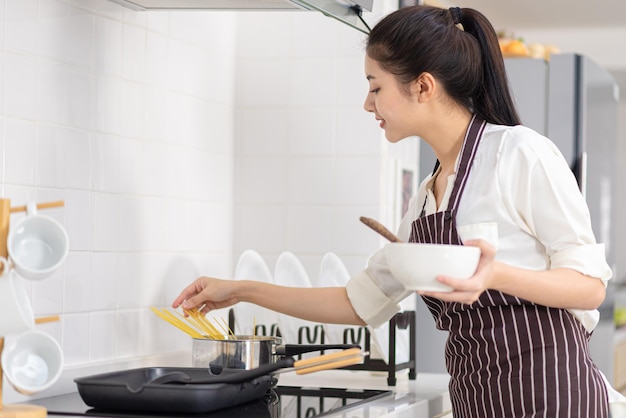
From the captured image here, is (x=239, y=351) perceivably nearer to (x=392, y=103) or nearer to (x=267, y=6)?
(x=392, y=103)

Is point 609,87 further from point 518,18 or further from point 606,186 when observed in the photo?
point 518,18

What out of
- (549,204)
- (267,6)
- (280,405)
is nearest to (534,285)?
(549,204)

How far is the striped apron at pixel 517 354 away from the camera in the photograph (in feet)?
4.78

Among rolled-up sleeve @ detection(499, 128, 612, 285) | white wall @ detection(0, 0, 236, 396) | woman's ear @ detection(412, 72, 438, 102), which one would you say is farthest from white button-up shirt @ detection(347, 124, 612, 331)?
white wall @ detection(0, 0, 236, 396)

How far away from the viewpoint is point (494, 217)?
4.81ft

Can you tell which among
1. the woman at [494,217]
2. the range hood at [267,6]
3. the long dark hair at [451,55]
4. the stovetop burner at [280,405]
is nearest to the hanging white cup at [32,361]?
the stovetop burner at [280,405]

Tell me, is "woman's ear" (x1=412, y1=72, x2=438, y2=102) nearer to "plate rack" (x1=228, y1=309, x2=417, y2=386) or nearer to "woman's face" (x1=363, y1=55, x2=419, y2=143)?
"woman's face" (x1=363, y1=55, x2=419, y2=143)

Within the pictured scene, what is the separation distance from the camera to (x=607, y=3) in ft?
15.1

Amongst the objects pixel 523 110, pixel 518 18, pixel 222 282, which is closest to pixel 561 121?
pixel 523 110

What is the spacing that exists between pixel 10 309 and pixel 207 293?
0.59m

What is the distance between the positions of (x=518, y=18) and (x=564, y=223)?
3725 mm

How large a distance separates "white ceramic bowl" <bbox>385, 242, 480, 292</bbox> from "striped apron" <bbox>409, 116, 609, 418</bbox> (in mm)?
306

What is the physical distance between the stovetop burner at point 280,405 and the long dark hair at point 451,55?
1.83 ft

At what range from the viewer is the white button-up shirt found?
140cm
